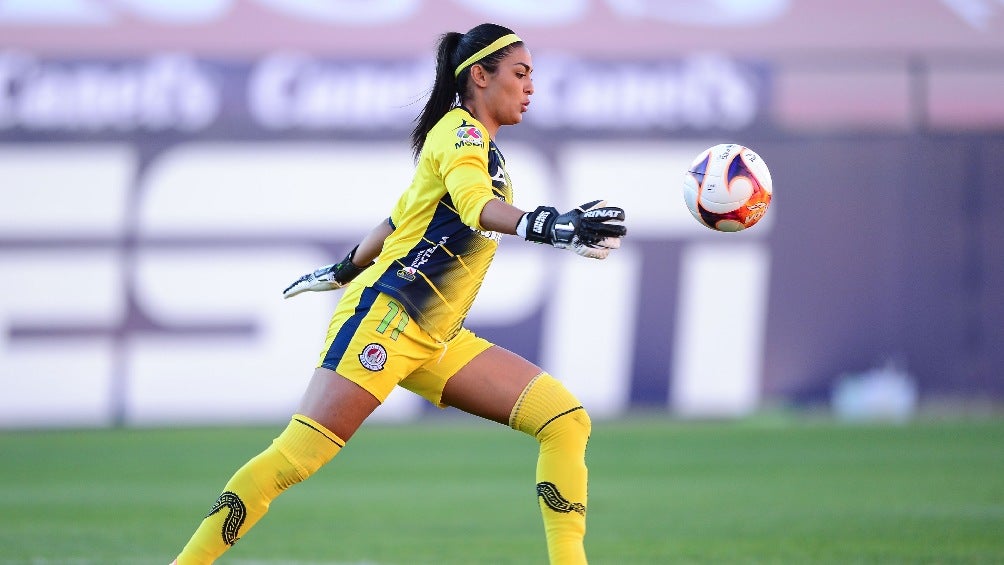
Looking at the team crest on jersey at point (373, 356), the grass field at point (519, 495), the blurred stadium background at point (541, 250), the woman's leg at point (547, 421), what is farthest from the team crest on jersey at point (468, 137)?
the blurred stadium background at point (541, 250)

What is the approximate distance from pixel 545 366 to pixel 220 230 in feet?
12.2

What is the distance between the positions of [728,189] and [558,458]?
1.14 meters

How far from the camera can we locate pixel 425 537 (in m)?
7.96

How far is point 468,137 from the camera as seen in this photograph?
491 cm

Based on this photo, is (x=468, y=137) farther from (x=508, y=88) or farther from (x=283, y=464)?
(x=283, y=464)

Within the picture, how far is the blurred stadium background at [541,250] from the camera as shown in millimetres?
15031

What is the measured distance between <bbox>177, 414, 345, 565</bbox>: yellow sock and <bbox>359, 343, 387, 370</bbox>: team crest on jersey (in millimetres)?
273

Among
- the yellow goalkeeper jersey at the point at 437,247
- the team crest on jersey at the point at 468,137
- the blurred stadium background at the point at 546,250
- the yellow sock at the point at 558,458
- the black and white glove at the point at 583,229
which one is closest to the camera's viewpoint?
the black and white glove at the point at 583,229

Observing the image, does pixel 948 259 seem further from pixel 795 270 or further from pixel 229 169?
pixel 229 169

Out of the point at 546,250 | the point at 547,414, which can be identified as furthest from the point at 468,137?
the point at 546,250

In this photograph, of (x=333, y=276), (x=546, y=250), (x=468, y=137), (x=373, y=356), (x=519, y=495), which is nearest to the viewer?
(x=468, y=137)

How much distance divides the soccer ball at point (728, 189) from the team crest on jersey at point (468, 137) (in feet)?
2.77

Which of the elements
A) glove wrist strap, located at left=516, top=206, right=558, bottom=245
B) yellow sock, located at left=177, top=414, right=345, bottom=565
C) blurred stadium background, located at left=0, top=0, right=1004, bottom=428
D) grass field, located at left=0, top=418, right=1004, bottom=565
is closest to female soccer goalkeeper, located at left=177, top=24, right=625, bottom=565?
yellow sock, located at left=177, top=414, right=345, bottom=565

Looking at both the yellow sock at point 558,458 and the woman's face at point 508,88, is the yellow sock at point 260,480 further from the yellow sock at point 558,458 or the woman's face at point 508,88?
the woman's face at point 508,88
